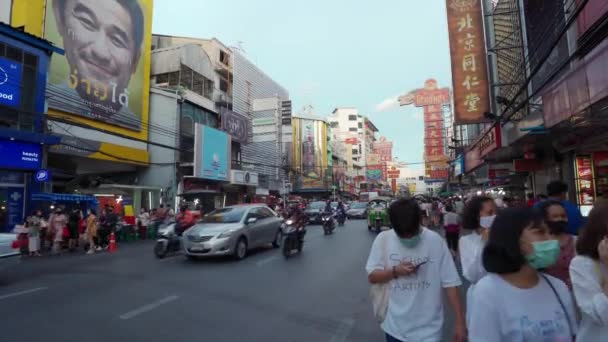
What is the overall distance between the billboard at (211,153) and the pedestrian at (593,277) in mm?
27123

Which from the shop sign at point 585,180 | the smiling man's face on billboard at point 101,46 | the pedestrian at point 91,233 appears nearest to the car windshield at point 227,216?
the pedestrian at point 91,233

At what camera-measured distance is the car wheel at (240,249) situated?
11141 mm

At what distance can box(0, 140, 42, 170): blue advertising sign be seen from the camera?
53.9 feet

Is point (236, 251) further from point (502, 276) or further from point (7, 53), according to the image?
point (7, 53)

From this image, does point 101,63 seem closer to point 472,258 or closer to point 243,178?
point 243,178

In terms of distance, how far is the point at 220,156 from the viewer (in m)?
31.4

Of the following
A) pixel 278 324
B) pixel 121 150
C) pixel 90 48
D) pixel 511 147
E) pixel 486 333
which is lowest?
pixel 278 324

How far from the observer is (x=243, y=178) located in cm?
3488

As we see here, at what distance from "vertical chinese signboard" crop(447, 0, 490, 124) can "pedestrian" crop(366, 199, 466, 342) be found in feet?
49.2

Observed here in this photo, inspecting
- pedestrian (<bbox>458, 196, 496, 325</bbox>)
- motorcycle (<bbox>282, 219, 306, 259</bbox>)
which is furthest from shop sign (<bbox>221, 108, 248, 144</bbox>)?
pedestrian (<bbox>458, 196, 496, 325</bbox>)

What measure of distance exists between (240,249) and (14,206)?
12.4m

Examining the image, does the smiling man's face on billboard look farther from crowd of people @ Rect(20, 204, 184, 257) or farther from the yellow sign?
crowd of people @ Rect(20, 204, 184, 257)

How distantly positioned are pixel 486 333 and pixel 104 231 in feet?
53.1

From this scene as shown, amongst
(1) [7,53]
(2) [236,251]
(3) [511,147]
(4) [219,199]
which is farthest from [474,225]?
(4) [219,199]
